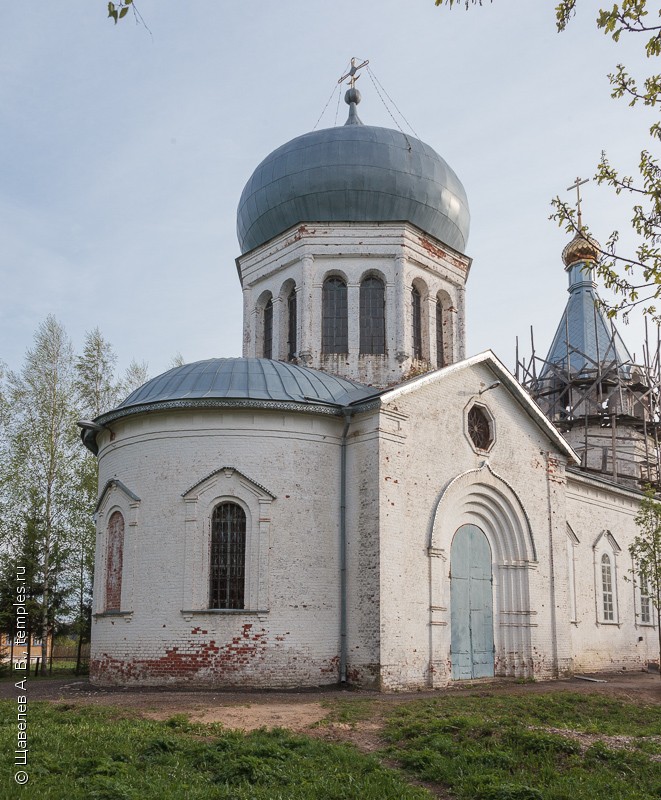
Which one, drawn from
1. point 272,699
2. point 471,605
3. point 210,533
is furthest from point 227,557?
point 471,605

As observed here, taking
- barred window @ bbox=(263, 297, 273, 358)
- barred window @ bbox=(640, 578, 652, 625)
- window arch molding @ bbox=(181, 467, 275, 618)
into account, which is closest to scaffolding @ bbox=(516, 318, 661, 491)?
barred window @ bbox=(640, 578, 652, 625)

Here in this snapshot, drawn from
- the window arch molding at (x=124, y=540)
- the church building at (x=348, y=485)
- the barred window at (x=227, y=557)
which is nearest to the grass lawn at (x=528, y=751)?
the church building at (x=348, y=485)

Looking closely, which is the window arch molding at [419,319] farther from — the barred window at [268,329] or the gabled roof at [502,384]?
the barred window at [268,329]

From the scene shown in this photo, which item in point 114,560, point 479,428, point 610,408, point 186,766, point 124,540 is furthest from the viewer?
point 610,408

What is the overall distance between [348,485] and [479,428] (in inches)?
136

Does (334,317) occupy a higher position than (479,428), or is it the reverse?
(334,317)

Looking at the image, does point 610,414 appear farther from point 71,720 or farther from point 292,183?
point 71,720

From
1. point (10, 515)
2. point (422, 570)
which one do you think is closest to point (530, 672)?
point (422, 570)

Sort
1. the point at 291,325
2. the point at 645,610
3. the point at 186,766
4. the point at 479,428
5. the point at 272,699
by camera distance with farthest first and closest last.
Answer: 1. the point at 645,610
2. the point at 291,325
3. the point at 479,428
4. the point at 272,699
5. the point at 186,766

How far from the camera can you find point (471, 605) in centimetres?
1516

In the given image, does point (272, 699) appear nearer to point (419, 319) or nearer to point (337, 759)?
point (337, 759)

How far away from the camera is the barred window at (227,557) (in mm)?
13102

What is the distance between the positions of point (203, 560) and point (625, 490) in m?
12.5

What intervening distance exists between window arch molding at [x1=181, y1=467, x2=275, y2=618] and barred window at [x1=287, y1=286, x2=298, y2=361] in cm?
547
